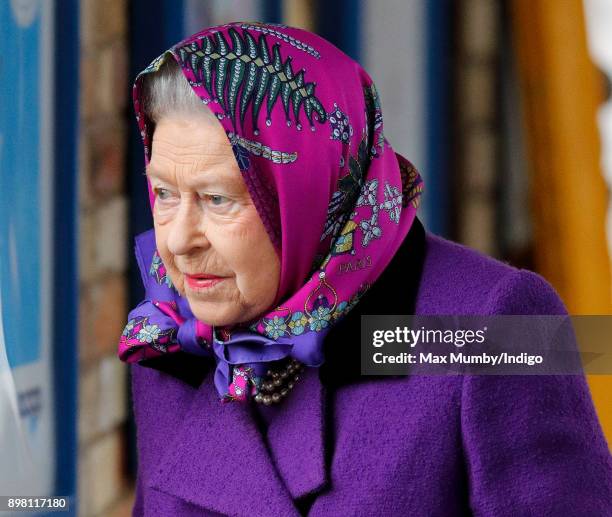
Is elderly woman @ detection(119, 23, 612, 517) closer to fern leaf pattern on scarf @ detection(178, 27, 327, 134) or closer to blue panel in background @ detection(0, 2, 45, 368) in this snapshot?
fern leaf pattern on scarf @ detection(178, 27, 327, 134)

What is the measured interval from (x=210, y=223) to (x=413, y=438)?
1.19ft

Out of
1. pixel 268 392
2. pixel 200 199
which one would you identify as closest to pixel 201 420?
pixel 268 392

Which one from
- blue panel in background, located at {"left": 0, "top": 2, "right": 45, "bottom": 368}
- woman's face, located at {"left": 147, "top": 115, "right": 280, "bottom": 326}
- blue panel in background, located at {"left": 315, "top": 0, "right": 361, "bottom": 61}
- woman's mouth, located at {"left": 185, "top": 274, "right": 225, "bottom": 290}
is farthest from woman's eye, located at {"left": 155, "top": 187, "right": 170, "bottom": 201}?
blue panel in background, located at {"left": 315, "top": 0, "right": 361, "bottom": 61}

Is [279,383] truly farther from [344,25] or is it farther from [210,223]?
[344,25]

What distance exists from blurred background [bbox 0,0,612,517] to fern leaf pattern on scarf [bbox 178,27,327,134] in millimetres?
603

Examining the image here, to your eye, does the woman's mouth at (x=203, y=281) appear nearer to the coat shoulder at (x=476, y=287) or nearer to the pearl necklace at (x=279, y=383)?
the pearl necklace at (x=279, y=383)

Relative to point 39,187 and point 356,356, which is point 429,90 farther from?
point 356,356

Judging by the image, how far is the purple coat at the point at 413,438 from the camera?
42.8 inches

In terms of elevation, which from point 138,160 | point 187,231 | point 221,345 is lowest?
point 221,345

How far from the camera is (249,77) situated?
3.67 feet

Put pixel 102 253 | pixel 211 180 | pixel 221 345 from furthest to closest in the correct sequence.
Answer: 1. pixel 102 253
2. pixel 221 345
3. pixel 211 180

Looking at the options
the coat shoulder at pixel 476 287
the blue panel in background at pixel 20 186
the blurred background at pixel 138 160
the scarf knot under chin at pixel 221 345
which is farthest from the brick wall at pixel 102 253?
the coat shoulder at pixel 476 287

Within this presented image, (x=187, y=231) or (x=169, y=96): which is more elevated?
(x=169, y=96)

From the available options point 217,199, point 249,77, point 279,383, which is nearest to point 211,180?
point 217,199
